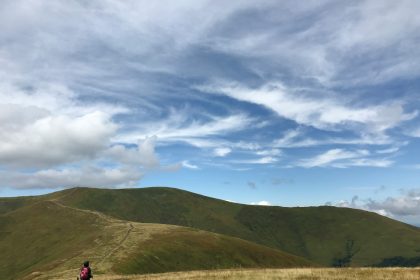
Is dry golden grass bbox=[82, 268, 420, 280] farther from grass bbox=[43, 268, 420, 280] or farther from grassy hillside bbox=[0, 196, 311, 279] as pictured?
grassy hillside bbox=[0, 196, 311, 279]

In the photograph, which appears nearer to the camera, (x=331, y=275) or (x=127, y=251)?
(x=331, y=275)

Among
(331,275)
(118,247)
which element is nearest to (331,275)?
(331,275)

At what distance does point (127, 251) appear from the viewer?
112 m

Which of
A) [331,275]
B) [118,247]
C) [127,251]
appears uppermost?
[118,247]

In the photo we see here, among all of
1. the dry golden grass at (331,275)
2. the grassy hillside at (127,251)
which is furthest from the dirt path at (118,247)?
the dry golden grass at (331,275)

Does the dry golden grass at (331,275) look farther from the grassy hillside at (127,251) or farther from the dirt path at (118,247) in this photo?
the dirt path at (118,247)

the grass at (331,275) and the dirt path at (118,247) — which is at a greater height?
the dirt path at (118,247)

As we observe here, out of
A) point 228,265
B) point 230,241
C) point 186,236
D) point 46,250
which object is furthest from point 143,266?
point 46,250

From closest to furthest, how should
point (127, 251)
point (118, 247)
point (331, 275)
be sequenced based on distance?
point (331, 275) → point (127, 251) → point (118, 247)

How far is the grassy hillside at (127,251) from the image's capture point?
103 meters

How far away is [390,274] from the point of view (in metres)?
34.4

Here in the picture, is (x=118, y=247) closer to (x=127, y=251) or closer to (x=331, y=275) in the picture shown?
(x=127, y=251)

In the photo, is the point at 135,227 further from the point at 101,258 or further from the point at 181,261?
the point at 101,258

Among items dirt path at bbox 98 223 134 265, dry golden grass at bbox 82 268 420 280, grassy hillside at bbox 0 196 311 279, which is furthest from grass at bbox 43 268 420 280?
dirt path at bbox 98 223 134 265
